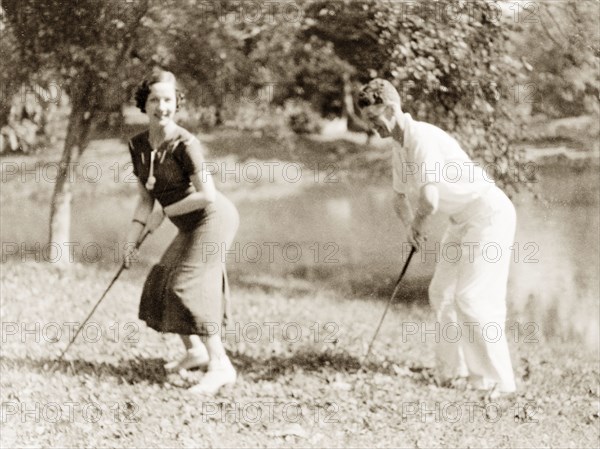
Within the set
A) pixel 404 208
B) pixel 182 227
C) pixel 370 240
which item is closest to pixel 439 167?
pixel 404 208

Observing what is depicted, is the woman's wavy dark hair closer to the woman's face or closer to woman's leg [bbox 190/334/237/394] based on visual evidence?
the woman's face

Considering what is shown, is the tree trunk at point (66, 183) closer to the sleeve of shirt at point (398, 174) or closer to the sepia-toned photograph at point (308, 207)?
the sepia-toned photograph at point (308, 207)

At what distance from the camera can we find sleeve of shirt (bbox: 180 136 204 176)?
421cm

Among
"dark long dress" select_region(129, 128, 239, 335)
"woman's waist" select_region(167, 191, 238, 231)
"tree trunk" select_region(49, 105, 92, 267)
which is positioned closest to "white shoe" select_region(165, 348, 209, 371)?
"dark long dress" select_region(129, 128, 239, 335)

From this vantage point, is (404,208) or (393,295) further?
(393,295)

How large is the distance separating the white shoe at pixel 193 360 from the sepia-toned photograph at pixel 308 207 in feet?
0.06

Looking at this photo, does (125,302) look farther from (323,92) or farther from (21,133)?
(323,92)

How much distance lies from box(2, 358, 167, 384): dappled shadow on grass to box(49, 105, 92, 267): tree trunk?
30.8 inches

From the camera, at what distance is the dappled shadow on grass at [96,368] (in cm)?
443

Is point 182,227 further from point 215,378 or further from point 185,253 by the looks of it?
point 215,378

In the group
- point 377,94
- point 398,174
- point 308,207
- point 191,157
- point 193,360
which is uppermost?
point 377,94

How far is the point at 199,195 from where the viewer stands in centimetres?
423

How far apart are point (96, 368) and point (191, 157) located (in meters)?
1.37

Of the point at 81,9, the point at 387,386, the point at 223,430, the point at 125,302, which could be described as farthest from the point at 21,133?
the point at 387,386
